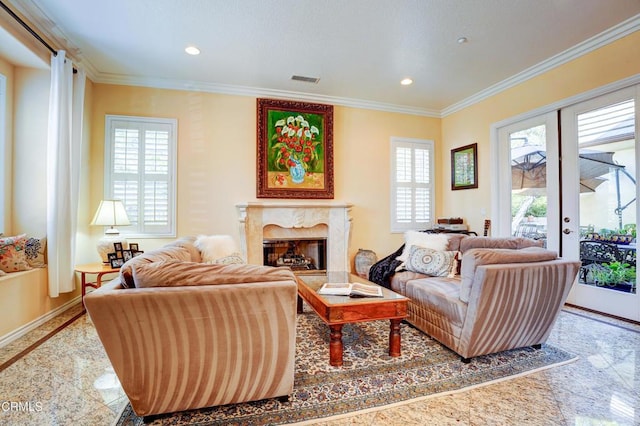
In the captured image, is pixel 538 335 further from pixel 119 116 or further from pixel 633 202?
pixel 119 116

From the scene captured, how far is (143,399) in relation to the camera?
1.54 metres

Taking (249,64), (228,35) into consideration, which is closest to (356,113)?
(249,64)

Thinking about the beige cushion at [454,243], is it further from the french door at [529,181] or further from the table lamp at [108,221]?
the table lamp at [108,221]

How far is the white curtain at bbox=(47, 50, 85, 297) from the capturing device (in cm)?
302

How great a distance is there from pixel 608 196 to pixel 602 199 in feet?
0.20

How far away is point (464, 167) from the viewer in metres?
4.95

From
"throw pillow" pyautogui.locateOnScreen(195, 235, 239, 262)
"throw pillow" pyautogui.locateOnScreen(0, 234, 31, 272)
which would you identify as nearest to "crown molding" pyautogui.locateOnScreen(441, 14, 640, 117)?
"throw pillow" pyautogui.locateOnScreen(195, 235, 239, 262)

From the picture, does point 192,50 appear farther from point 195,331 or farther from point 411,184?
point 411,184

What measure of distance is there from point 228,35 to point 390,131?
2999 mm

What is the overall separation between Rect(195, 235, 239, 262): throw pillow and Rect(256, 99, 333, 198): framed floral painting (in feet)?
4.32

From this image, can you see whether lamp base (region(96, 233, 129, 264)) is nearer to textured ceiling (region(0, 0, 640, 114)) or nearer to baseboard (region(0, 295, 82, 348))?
baseboard (region(0, 295, 82, 348))

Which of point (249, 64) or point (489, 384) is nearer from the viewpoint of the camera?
point (489, 384)

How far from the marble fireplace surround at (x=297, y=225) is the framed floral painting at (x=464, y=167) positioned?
6.55ft

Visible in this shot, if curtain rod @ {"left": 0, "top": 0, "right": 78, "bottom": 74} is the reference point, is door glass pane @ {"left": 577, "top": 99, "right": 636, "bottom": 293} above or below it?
below
